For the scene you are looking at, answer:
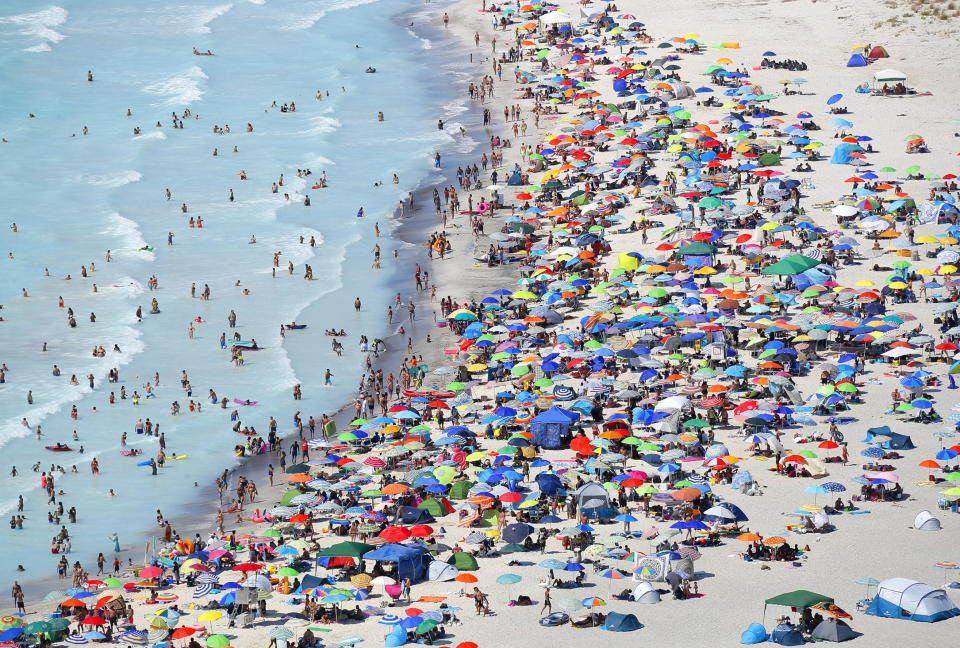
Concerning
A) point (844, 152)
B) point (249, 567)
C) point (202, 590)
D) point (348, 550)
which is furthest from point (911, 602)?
point (844, 152)

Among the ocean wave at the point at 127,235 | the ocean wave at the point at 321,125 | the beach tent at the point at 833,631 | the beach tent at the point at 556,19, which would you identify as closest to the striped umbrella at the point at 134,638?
the beach tent at the point at 833,631

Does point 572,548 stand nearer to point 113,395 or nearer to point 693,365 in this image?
point 693,365

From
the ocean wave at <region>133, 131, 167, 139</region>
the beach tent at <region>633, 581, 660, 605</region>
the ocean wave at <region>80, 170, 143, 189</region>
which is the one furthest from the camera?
the ocean wave at <region>133, 131, 167, 139</region>

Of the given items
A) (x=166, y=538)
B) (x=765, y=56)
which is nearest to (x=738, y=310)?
(x=166, y=538)

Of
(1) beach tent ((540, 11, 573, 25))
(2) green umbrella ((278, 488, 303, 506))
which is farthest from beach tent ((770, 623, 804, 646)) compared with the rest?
(1) beach tent ((540, 11, 573, 25))

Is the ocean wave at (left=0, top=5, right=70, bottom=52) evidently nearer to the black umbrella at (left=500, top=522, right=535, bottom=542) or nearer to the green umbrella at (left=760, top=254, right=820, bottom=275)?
the green umbrella at (left=760, top=254, right=820, bottom=275)

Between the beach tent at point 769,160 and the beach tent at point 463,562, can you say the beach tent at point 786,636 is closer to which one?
the beach tent at point 463,562

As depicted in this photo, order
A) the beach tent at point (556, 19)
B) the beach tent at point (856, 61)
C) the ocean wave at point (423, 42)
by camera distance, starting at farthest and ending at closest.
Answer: the ocean wave at point (423, 42) < the beach tent at point (556, 19) < the beach tent at point (856, 61)
